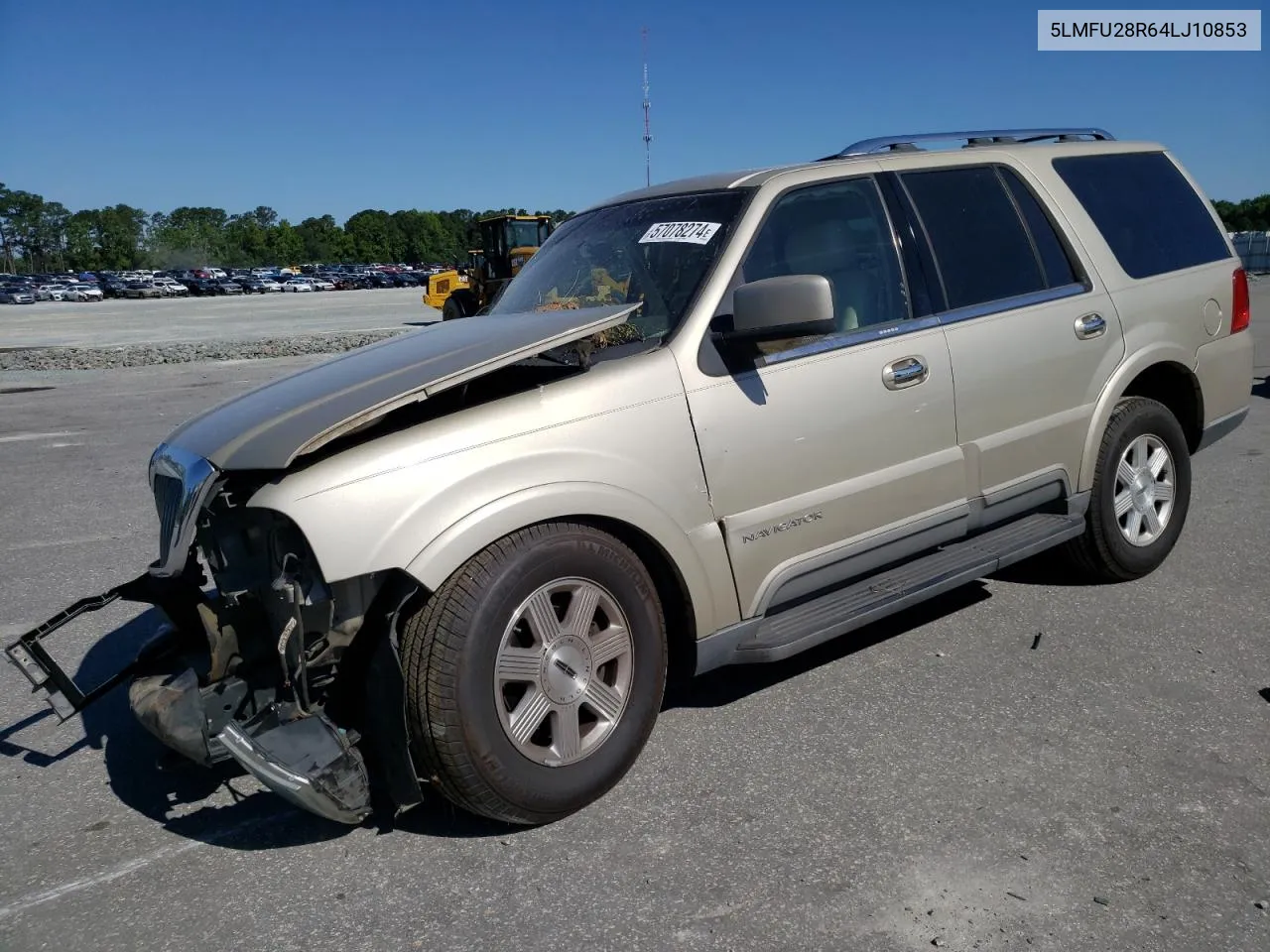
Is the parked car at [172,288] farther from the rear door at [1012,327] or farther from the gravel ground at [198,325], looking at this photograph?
the rear door at [1012,327]

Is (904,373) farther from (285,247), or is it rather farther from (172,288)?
(285,247)

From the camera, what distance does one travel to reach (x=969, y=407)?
4082mm

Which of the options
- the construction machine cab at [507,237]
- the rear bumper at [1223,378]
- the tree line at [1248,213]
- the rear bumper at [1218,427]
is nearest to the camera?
the rear bumper at [1223,378]

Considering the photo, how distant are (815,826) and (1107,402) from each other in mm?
2533

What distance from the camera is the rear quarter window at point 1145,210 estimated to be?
4820mm

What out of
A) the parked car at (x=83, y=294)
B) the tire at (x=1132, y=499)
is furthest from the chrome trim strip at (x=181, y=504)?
the parked car at (x=83, y=294)

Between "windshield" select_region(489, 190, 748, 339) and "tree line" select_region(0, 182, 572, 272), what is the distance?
13468 centimetres

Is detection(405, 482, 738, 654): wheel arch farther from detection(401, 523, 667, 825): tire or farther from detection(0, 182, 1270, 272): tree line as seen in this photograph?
detection(0, 182, 1270, 272): tree line

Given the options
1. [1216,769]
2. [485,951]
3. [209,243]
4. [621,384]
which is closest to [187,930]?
[485,951]

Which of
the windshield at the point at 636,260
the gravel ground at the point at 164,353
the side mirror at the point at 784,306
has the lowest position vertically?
the gravel ground at the point at 164,353

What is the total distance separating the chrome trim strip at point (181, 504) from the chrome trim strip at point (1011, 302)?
2644 mm

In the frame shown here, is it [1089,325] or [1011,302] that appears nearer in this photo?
[1011,302]

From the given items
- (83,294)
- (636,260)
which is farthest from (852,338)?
(83,294)

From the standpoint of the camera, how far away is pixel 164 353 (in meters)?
21.1
